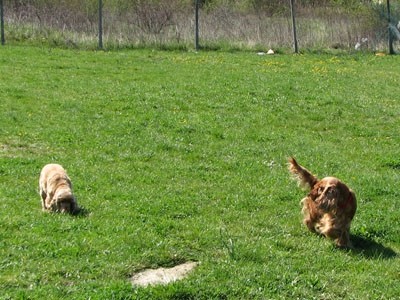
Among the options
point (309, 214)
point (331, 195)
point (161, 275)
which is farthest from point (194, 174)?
point (161, 275)

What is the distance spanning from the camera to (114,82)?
17203 mm

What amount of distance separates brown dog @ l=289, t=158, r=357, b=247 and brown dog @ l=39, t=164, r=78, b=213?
2911mm

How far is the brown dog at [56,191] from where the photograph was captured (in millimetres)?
7887

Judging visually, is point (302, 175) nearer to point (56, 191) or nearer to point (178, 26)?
point (56, 191)

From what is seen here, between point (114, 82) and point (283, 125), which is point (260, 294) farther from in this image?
point (114, 82)

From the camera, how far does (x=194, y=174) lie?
401 inches

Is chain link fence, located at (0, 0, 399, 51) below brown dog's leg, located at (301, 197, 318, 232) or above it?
above

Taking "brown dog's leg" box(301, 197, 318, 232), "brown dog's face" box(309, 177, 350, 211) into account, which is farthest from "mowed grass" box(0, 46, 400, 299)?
"brown dog's face" box(309, 177, 350, 211)

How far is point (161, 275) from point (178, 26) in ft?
72.7

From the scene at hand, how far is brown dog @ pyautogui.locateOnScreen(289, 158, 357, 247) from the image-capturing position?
749cm

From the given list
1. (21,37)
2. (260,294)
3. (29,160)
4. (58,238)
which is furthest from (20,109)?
(21,37)

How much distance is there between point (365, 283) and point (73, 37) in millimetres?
21135

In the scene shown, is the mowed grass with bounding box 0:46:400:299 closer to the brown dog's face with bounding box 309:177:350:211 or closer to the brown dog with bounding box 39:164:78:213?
the brown dog with bounding box 39:164:78:213

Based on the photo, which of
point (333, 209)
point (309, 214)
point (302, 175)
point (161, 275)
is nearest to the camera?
point (161, 275)
